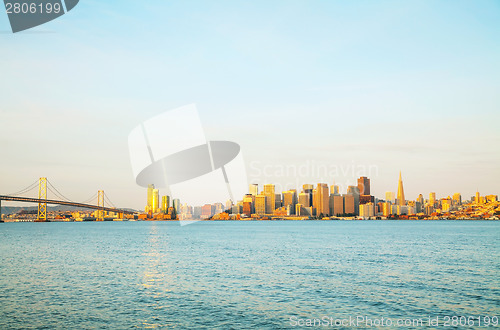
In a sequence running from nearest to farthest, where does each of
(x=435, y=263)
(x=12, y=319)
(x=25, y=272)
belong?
1. (x=12, y=319)
2. (x=25, y=272)
3. (x=435, y=263)

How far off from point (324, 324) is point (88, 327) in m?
11.3

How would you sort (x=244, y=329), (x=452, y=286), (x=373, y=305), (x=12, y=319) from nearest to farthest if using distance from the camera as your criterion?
(x=244, y=329) → (x=12, y=319) → (x=373, y=305) → (x=452, y=286)

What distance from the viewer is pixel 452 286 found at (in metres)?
29.8

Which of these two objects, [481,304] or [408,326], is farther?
[481,304]

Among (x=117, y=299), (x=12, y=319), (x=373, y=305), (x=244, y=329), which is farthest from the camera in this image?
(x=117, y=299)

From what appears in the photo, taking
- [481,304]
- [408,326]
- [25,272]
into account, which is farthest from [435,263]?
[25,272]

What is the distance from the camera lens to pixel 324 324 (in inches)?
792

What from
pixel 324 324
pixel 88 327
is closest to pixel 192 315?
pixel 88 327

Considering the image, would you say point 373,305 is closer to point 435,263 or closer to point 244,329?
point 244,329

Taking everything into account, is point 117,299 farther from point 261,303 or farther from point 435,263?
point 435,263

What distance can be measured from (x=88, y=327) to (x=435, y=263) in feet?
119
